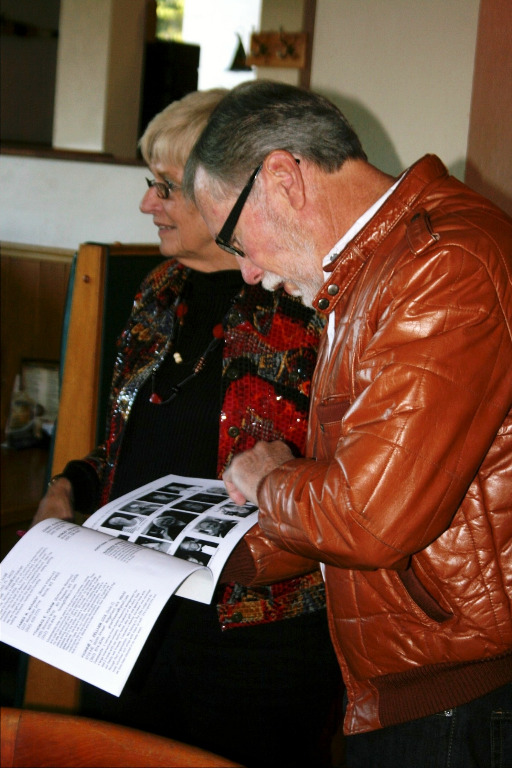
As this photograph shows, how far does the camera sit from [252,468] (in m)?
1.11

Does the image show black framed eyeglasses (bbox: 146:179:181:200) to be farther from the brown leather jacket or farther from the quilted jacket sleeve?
the quilted jacket sleeve

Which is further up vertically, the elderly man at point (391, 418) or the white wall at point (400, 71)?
the white wall at point (400, 71)

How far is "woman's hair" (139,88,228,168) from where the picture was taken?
1546 millimetres

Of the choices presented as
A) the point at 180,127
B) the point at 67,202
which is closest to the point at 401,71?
the point at 180,127

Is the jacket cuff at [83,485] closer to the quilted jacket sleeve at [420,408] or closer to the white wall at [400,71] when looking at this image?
the quilted jacket sleeve at [420,408]

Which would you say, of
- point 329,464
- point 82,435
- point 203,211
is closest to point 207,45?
point 82,435

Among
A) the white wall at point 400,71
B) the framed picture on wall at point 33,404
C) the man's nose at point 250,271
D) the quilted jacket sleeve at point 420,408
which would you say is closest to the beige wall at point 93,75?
the framed picture on wall at point 33,404

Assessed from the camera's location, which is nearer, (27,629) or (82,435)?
(27,629)

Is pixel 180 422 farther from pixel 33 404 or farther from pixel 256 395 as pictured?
pixel 33 404

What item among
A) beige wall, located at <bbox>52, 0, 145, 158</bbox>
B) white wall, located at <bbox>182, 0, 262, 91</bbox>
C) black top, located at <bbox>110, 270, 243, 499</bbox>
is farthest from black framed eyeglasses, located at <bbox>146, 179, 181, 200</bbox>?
white wall, located at <bbox>182, 0, 262, 91</bbox>

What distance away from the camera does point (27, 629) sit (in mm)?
986

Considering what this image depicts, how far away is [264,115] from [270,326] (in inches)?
20.5

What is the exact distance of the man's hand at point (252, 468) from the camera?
1.09m

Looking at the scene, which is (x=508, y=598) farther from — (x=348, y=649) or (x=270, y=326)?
(x=270, y=326)
